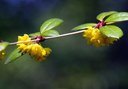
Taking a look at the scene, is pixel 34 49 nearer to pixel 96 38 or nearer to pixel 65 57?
pixel 96 38

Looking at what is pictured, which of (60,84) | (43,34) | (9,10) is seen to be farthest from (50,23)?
(9,10)

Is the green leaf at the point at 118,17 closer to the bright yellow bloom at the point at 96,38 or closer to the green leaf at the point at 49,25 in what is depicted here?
the bright yellow bloom at the point at 96,38

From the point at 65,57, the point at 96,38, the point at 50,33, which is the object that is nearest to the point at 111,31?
the point at 96,38

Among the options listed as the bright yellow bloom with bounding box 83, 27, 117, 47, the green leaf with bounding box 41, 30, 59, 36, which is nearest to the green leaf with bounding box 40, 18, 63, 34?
the green leaf with bounding box 41, 30, 59, 36

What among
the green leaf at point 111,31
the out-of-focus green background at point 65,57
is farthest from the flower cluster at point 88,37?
the out-of-focus green background at point 65,57

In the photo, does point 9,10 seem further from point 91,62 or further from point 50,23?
point 50,23
